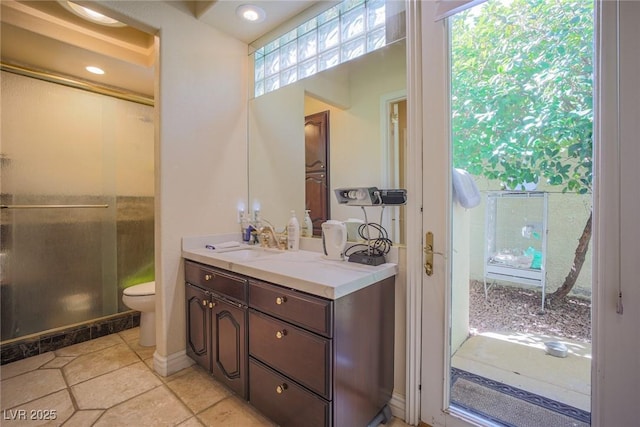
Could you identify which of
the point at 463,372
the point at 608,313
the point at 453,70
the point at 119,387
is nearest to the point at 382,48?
the point at 453,70

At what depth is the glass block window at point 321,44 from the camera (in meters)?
1.69

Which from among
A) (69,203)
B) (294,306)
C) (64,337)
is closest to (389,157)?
(294,306)

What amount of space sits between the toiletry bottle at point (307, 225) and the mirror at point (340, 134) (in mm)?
43

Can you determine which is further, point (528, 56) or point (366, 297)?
point (366, 297)

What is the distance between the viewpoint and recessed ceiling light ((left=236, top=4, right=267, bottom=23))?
6.30 feet

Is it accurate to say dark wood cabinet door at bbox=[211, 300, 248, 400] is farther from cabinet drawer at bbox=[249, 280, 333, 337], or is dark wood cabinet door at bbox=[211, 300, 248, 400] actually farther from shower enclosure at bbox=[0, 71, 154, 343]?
shower enclosure at bbox=[0, 71, 154, 343]

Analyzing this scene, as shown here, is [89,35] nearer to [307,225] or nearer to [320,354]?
[307,225]

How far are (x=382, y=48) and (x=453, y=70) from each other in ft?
1.49

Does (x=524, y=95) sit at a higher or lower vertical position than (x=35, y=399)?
higher

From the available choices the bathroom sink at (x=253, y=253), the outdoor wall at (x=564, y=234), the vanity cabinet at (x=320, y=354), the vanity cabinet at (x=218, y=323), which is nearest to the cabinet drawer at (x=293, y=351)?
the vanity cabinet at (x=320, y=354)

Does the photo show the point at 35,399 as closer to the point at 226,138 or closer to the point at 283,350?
the point at 283,350

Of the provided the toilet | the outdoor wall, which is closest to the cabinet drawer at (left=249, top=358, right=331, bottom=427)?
the outdoor wall

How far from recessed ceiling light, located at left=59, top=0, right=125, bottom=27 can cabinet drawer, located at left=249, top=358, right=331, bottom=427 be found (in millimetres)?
2394

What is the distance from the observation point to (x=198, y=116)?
2.10 m
